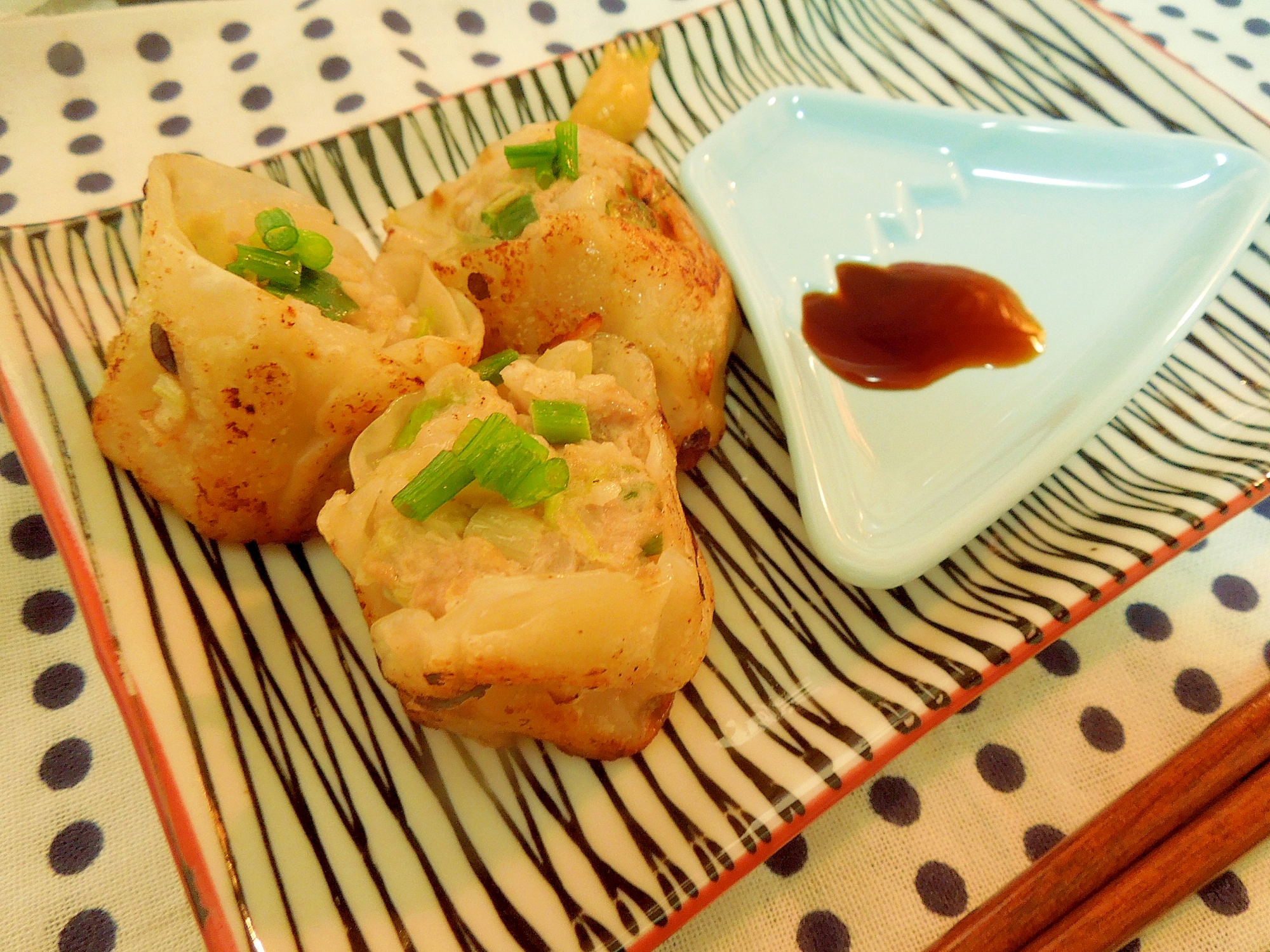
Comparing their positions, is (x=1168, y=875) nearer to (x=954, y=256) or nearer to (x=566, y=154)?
(x=954, y=256)

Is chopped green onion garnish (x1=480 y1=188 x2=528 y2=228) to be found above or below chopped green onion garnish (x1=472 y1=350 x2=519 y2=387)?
above

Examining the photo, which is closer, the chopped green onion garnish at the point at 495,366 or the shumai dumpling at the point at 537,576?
the shumai dumpling at the point at 537,576

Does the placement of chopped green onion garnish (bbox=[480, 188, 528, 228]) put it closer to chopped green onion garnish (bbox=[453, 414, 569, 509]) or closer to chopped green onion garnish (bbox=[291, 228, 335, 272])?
chopped green onion garnish (bbox=[291, 228, 335, 272])

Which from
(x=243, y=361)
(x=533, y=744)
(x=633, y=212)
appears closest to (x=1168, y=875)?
(x=533, y=744)

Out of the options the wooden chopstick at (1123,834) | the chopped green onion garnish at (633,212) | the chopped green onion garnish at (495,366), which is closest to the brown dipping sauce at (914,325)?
the chopped green onion garnish at (633,212)

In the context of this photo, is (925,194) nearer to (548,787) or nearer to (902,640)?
(902,640)

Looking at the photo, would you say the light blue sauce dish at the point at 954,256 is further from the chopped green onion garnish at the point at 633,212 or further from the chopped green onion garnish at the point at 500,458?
the chopped green onion garnish at the point at 500,458

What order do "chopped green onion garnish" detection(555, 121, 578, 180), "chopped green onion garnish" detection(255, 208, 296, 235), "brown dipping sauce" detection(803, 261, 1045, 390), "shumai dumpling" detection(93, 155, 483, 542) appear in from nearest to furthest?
"shumai dumpling" detection(93, 155, 483, 542)
"chopped green onion garnish" detection(255, 208, 296, 235)
"chopped green onion garnish" detection(555, 121, 578, 180)
"brown dipping sauce" detection(803, 261, 1045, 390)

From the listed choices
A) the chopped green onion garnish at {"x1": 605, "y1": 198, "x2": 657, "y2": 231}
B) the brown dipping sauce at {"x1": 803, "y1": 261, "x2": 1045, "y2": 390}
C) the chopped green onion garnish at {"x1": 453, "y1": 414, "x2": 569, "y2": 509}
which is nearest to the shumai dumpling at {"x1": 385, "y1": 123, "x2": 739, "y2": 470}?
the chopped green onion garnish at {"x1": 605, "y1": 198, "x2": 657, "y2": 231}
